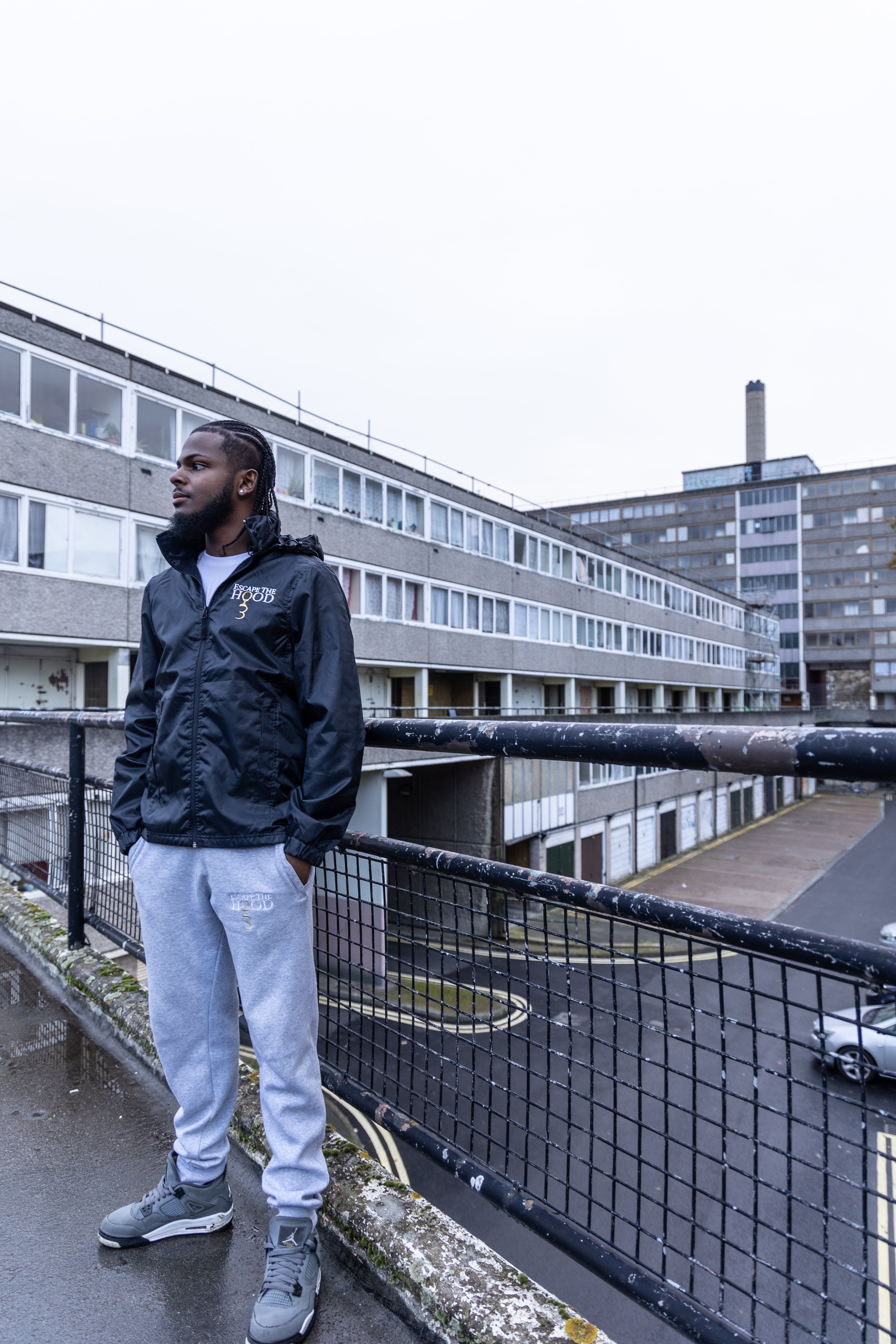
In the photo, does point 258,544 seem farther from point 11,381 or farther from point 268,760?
point 11,381

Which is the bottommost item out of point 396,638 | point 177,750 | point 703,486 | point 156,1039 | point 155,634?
point 156,1039

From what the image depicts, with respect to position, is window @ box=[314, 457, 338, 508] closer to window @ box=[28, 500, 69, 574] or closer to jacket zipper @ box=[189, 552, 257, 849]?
window @ box=[28, 500, 69, 574]

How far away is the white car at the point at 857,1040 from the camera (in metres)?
1.57

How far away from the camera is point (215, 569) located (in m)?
2.33

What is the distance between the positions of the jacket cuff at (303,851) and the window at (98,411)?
16.8 metres

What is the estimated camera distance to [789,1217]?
179cm

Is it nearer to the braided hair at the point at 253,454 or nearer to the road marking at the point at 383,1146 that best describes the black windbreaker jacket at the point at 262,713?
the braided hair at the point at 253,454

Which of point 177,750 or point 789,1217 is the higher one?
point 177,750

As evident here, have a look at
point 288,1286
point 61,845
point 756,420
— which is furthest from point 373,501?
point 756,420

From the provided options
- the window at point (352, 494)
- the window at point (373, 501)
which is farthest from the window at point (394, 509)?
the window at point (352, 494)

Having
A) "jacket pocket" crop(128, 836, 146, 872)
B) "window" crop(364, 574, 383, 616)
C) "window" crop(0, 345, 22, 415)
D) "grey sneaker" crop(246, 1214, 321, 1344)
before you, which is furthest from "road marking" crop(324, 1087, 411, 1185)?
"window" crop(364, 574, 383, 616)

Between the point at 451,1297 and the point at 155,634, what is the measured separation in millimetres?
1844

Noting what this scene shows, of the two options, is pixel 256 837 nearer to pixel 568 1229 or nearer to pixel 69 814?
pixel 568 1229

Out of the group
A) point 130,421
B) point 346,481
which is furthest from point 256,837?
point 346,481
